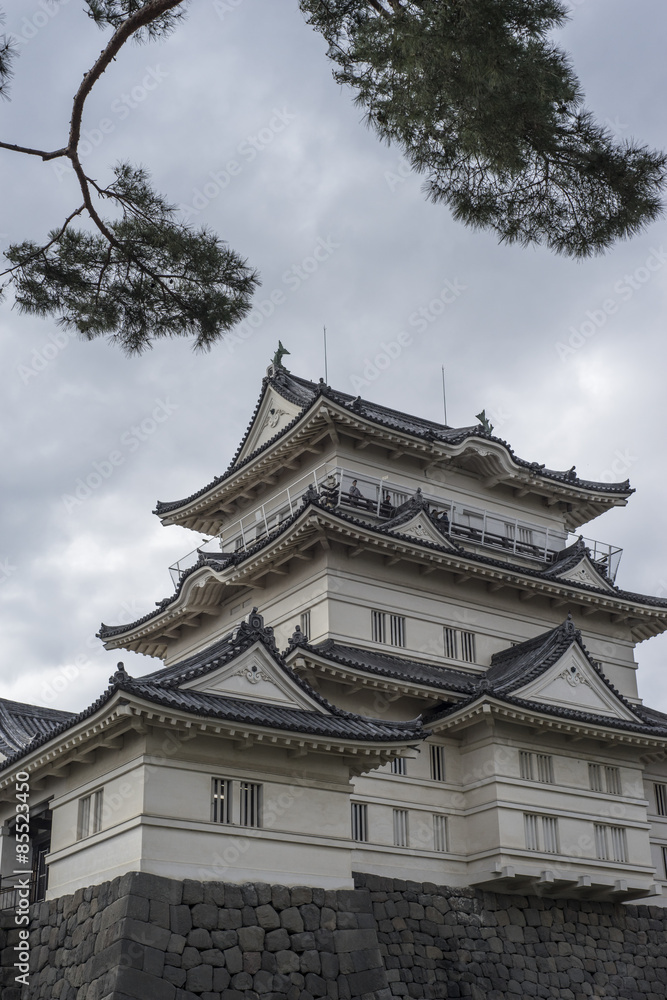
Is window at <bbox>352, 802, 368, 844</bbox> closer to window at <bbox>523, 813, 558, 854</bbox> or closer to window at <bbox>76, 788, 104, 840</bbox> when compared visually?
window at <bbox>523, 813, 558, 854</bbox>

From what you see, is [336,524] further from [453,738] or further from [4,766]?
[4,766]

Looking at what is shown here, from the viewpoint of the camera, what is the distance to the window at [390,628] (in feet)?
85.1

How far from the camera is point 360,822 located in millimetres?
22469

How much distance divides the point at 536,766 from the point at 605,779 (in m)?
2.21

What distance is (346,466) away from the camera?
2842cm

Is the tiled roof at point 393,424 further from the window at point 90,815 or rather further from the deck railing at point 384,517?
the window at point 90,815

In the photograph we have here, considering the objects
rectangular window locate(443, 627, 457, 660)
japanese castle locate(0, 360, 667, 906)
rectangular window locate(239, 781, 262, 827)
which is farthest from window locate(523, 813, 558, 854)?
rectangular window locate(239, 781, 262, 827)

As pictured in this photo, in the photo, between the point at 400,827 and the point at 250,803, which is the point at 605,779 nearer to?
the point at 400,827

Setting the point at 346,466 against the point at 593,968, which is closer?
the point at 593,968

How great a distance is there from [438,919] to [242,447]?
1521 cm

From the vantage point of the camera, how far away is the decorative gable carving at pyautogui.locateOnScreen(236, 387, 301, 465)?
31000 mm

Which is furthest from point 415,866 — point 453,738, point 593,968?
point 593,968

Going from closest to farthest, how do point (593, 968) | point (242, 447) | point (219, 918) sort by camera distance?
point (219, 918), point (593, 968), point (242, 447)

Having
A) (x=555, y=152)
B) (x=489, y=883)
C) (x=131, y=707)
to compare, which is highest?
(x=555, y=152)
